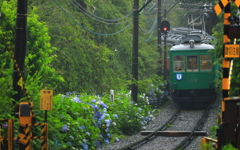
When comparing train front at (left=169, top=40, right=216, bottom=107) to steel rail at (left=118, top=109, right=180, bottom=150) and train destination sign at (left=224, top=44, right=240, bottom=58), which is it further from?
train destination sign at (left=224, top=44, right=240, bottom=58)

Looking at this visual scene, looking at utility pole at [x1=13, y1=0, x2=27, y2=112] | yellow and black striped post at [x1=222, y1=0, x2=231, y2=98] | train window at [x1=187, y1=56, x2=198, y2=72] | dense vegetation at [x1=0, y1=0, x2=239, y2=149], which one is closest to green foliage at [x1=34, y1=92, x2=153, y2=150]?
dense vegetation at [x1=0, y1=0, x2=239, y2=149]

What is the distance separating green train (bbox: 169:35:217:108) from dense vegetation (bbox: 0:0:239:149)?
201 cm

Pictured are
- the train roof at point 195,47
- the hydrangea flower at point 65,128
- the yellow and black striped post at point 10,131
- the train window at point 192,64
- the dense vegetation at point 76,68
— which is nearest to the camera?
the yellow and black striped post at point 10,131

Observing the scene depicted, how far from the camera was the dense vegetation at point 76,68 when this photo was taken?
42.7ft

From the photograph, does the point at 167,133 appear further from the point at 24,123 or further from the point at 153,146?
the point at 24,123

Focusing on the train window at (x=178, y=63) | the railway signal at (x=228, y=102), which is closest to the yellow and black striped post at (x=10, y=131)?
the railway signal at (x=228, y=102)

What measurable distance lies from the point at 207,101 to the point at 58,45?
9.73 meters

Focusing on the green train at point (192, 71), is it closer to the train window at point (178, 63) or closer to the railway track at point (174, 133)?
the train window at point (178, 63)

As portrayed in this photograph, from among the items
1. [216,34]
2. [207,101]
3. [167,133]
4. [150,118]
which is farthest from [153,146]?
[207,101]

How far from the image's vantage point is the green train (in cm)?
2438

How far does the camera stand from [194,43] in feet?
81.0

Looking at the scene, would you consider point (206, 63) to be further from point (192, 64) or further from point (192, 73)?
point (192, 73)

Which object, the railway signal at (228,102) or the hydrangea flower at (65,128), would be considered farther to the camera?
the hydrangea flower at (65,128)

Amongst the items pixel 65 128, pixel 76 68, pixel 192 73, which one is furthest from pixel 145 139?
pixel 192 73
